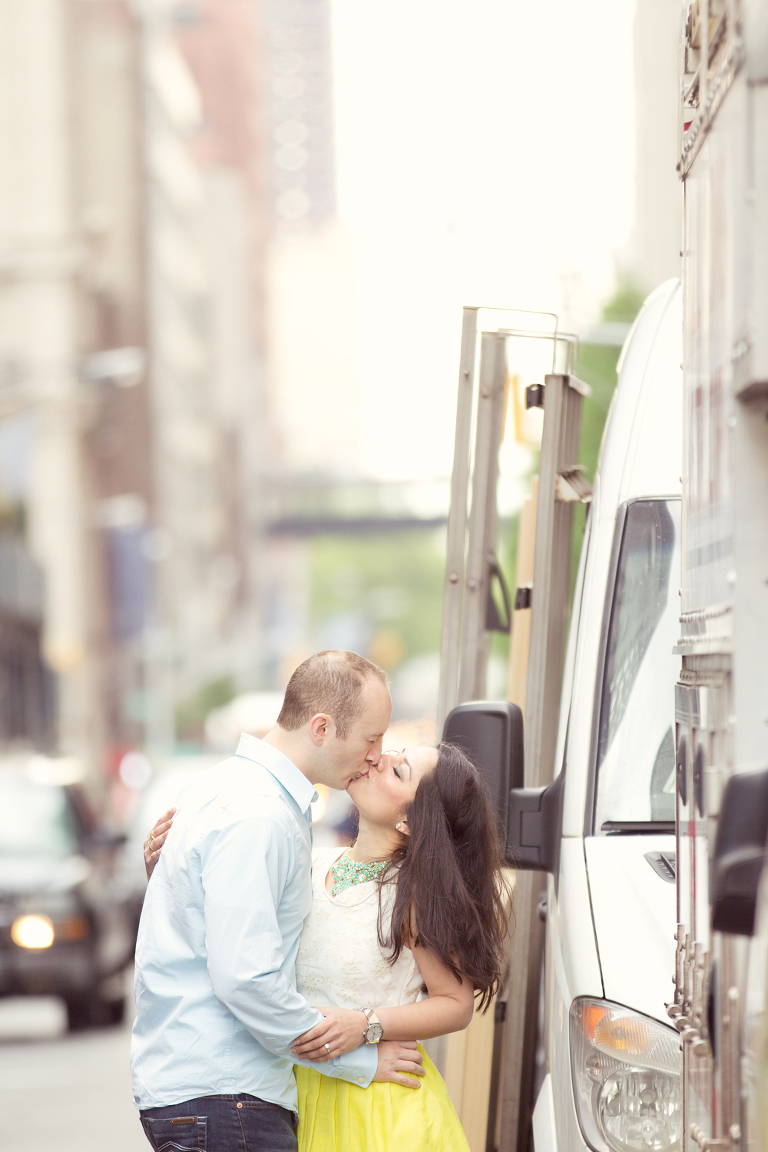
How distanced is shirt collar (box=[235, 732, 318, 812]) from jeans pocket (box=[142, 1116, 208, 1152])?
64 cm

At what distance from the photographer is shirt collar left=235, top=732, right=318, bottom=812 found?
3.38 metres

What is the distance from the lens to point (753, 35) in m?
2.29

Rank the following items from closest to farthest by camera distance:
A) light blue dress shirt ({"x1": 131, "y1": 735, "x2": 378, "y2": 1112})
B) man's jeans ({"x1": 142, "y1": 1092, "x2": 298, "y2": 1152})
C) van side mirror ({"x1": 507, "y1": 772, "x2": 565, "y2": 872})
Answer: light blue dress shirt ({"x1": 131, "y1": 735, "x2": 378, "y2": 1112}), man's jeans ({"x1": 142, "y1": 1092, "x2": 298, "y2": 1152}), van side mirror ({"x1": 507, "y1": 772, "x2": 565, "y2": 872})

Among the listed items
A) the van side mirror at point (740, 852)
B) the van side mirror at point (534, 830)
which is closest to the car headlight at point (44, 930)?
the van side mirror at point (534, 830)

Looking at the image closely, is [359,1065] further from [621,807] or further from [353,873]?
[621,807]

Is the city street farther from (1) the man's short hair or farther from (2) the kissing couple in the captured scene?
(1) the man's short hair

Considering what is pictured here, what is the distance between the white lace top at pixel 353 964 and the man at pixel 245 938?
7 cm

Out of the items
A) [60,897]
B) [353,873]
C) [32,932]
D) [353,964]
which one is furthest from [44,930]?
[353,964]

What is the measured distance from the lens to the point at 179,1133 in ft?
10.8

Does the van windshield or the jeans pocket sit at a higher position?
the van windshield

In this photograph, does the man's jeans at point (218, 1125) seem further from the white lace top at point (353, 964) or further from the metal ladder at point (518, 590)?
the metal ladder at point (518, 590)

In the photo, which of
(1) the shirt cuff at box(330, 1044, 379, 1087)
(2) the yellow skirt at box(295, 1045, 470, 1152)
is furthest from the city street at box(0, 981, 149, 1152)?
(1) the shirt cuff at box(330, 1044, 379, 1087)

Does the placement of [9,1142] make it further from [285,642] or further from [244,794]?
[285,642]

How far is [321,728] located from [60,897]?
994cm
